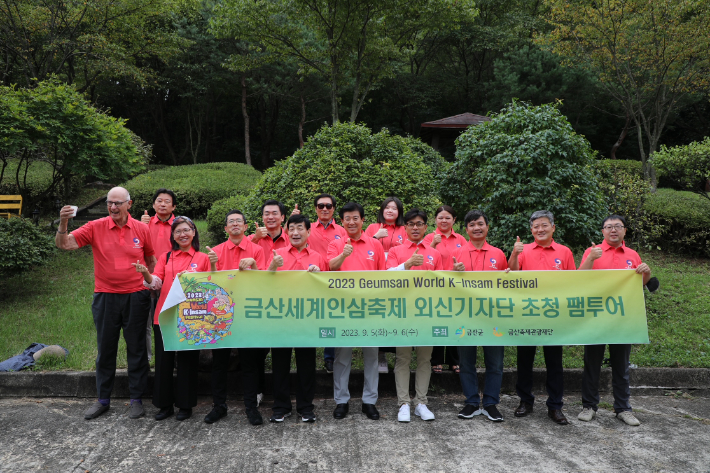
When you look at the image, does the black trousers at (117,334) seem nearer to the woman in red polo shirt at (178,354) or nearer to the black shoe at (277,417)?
the woman in red polo shirt at (178,354)

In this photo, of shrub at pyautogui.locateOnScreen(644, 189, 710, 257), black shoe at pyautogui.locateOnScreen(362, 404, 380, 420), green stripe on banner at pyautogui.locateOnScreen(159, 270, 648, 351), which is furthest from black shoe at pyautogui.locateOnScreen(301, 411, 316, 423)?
shrub at pyautogui.locateOnScreen(644, 189, 710, 257)

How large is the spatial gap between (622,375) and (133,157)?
984 centimetres

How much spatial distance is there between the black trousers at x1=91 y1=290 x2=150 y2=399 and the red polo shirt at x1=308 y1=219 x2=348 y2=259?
6.11ft

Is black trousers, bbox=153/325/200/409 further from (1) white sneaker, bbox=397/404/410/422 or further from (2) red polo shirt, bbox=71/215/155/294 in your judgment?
(1) white sneaker, bbox=397/404/410/422

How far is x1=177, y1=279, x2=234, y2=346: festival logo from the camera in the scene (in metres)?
4.38

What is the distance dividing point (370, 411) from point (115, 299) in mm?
2641

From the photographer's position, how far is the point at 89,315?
6.98m

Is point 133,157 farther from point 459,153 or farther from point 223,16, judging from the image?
point 459,153

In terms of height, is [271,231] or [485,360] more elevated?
[271,231]

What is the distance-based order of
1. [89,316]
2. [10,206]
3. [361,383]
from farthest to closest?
[10,206] → [89,316] → [361,383]

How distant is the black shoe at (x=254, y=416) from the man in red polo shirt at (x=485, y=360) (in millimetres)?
1863

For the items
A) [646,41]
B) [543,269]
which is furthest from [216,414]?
[646,41]

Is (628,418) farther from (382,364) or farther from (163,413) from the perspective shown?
(163,413)

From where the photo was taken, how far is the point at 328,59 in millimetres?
15461
